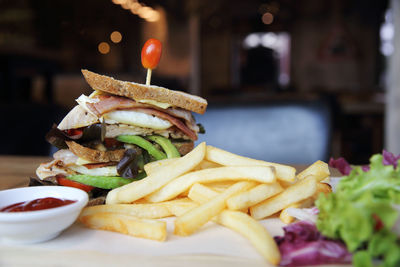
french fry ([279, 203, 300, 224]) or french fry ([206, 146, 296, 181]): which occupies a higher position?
french fry ([206, 146, 296, 181])

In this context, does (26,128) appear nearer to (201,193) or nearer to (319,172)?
(201,193)

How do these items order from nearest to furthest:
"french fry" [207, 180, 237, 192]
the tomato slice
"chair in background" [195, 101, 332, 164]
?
"french fry" [207, 180, 237, 192] < the tomato slice < "chair in background" [195, 101, 332, 164]

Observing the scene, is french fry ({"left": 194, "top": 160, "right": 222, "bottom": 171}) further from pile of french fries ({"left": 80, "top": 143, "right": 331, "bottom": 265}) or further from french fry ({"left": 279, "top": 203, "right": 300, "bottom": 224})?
french fry ({"left": 279, "top": 203, "right": 300, "bottom": 224})

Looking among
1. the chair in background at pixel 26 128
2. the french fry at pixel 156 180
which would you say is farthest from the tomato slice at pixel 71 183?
the chair in background at pixel 26 128

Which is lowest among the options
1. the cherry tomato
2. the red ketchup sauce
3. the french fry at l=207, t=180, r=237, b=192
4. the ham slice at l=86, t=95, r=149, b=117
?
the red ketchup sauce

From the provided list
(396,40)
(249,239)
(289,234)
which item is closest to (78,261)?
(249,239)

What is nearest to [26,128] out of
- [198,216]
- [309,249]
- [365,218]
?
[198,216]

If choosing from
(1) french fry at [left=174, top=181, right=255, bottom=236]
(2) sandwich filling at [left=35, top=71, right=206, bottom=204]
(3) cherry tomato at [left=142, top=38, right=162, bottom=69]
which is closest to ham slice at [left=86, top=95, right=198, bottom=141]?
(2) sandwich filling at [left=35, top=71, right=206, bottom=204]
